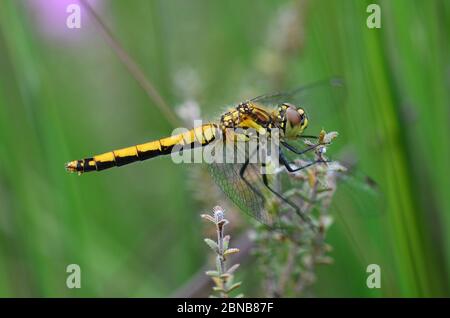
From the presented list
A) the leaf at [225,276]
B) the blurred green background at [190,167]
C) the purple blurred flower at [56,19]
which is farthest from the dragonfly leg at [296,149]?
the purple blurred flower at [56,19]

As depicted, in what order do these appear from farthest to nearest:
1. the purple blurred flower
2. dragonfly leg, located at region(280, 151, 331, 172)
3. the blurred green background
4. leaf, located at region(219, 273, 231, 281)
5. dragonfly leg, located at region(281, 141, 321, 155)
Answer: the purple blurred flower
the blurred green background
dragonfly leg, located at region(281, 141, 321, 155)
dragonfly leg, located at region(280, 151, 331, 172)
leaf, located at region(219, 273, 231, 281)

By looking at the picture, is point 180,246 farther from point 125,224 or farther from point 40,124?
point 40,124

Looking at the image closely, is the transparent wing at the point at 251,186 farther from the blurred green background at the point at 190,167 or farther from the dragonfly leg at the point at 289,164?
the blurred green background at the point at 190,167

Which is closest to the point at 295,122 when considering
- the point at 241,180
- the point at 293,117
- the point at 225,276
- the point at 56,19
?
the point at 293,117

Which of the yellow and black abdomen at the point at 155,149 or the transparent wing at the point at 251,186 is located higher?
the yellow and black abdomen at the point at 155,149

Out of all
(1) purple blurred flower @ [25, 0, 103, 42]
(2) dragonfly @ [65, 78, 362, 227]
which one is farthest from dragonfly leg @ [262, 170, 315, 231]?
(1) purple blurred flower @ [25, 0, 103, 42]

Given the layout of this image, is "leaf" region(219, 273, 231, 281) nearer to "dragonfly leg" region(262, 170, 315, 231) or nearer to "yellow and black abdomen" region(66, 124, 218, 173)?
"dragonfly leg" region(262, 170, 315, 231)

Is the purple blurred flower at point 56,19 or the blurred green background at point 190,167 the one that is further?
the purple blurred flower at point 56,19
